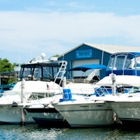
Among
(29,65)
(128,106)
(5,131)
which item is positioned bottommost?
(5,131)

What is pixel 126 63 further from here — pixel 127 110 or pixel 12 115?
pixel 12 115

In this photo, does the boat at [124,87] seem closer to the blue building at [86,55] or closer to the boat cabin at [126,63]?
the boat cabin at [126,63]

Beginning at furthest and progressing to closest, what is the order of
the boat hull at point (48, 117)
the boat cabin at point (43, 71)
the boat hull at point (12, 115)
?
the boat cabin at point (43, 71)
the boat hull at point (12, 115)
the boat hull at point (48, 117)

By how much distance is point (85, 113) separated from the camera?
21.5 m

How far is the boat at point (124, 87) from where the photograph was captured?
20.3m

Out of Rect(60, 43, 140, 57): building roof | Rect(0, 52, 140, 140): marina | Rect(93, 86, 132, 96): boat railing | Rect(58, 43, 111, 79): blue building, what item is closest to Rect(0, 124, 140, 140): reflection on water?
Rect(0, 52, 140, 140): marina

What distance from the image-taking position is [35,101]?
2380 cm

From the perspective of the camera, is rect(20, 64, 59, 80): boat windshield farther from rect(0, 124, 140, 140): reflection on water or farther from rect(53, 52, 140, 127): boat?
rect(53, 52, 140, 127): boat

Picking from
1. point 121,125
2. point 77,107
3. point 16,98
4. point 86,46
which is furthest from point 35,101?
point 86,46

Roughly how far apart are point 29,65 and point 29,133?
23.7 feet

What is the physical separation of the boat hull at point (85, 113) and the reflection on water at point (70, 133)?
390 millimetres

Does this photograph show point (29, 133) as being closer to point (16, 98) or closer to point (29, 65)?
point (16, 98)

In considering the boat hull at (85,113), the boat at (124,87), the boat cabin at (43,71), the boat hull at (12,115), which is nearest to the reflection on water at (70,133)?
the boat hull at (85,113)

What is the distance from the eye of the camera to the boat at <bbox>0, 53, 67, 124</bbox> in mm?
24234
